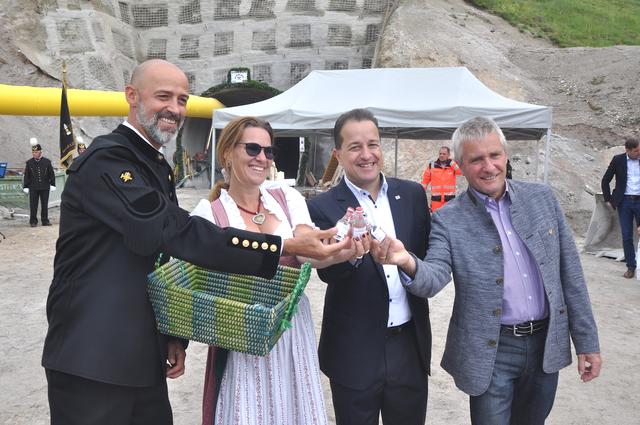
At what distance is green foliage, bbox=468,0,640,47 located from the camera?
78.8ft

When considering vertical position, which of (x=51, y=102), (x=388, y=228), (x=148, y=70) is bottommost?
(x=388, y=228)

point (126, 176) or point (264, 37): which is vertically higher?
point (264, 37)

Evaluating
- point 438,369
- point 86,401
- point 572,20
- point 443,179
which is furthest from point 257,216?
point 572,20

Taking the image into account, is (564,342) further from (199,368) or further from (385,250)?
(199,368)

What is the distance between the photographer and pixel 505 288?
2133mm

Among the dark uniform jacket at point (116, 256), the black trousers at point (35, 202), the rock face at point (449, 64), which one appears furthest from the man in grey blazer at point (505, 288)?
the rock face at point (449, 64)

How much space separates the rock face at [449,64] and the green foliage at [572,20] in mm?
1749

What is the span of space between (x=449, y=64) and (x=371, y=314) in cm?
1766

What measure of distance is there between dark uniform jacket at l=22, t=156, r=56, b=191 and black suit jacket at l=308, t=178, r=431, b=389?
11.0m

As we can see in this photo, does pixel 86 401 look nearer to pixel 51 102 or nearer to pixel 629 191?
pixel 629 191

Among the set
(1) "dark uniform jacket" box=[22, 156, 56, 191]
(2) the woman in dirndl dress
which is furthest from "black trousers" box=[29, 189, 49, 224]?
(2) the woman in dirndl dress

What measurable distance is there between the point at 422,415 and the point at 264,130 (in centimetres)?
149

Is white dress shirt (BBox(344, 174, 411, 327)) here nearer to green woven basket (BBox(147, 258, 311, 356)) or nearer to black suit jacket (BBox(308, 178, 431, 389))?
black suit jacket (BBox(308, 178, 431, 389))

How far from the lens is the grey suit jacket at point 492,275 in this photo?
2.10 m
